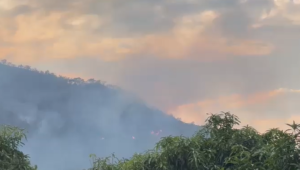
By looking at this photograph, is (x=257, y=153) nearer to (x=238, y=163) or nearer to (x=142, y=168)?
(x=238, y=163)

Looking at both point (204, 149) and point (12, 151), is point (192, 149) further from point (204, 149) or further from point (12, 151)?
point (12, 151)

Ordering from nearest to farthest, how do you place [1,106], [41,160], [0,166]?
1. [0,166]
2. [41,160]
3. [1,106]

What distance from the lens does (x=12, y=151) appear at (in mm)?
3758

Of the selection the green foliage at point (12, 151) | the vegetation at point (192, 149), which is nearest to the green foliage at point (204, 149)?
the vegetation at point (192, 149)

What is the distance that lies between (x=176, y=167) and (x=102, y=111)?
70.8ft

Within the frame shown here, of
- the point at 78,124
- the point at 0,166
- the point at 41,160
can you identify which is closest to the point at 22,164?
the point at 0,166

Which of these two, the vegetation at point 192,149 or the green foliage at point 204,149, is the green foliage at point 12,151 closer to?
the vegetation at point 192,149

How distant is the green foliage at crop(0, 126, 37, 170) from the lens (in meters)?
3.56

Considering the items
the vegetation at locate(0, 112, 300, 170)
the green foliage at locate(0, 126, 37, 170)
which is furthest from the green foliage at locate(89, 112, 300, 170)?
the green foliage at locate(0, 126, 37, 170)

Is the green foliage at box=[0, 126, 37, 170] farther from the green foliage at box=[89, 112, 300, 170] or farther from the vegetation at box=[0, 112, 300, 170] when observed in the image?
the green foliage at box=[89, 112, 300, 170]

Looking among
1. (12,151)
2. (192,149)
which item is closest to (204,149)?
(192,149)

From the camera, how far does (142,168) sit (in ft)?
12.1

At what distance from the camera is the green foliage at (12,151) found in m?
3.56

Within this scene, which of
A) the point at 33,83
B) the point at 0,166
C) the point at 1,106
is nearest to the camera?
the point at 0,166
